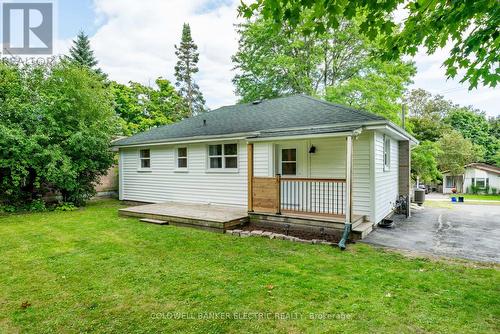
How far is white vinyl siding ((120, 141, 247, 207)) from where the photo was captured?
9234 millimetres

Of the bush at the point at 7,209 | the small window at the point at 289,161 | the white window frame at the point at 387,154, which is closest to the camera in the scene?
the small window at the point at 289,161

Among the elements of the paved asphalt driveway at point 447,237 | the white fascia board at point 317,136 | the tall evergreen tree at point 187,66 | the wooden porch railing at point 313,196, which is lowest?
the paved asphalt driveway at point 447,237

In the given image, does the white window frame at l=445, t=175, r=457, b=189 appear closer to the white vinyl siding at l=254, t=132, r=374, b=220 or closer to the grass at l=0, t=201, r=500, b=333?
the white vinyl siding at l=254, t=132, r=374, b=220

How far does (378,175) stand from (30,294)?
7694 millimetres

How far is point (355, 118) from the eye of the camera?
698 cm

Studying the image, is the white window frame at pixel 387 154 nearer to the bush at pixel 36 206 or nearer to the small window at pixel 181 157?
the small window at pixel 181 157

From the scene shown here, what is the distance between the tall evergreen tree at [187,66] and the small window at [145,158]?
61.9 feet

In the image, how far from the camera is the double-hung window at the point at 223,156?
372 inches

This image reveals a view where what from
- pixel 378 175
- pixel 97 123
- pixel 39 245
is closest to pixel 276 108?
pixel 378 175

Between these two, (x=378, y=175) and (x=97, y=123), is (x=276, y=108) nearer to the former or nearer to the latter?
(x=378, y=175)

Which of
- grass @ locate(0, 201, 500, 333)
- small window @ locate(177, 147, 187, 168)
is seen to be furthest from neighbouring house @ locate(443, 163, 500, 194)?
grass @ locate(0, 201, 500, 333)

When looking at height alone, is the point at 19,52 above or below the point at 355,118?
above

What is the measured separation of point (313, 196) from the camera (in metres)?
7.54

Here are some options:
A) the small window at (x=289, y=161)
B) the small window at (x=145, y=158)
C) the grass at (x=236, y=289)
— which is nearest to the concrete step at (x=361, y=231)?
the grass at (x=236, y=289)
